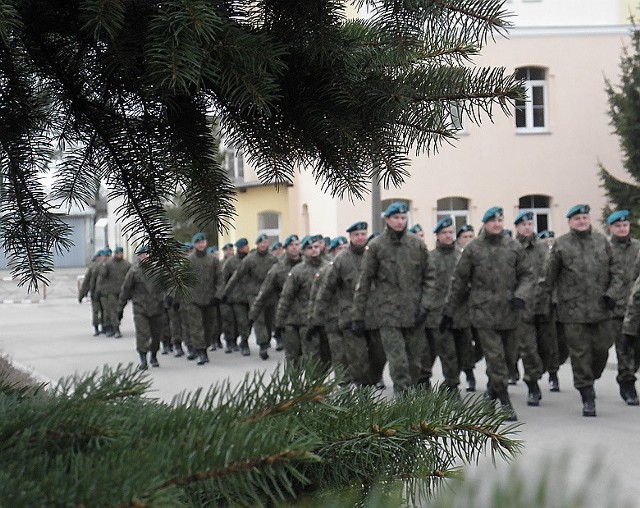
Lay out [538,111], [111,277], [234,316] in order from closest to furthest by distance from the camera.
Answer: [234,316]
[111,277]
[538,111]

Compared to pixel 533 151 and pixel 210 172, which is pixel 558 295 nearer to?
pixel 210 172

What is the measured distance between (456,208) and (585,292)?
17.5m

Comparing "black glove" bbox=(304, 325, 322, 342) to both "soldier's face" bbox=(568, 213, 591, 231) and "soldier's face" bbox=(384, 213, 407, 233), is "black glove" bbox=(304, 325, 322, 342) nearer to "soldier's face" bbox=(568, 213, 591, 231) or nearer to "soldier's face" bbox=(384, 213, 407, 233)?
"soldier's face" bbox=(384, 213, 407, 233)

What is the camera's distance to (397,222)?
10422 millimetres

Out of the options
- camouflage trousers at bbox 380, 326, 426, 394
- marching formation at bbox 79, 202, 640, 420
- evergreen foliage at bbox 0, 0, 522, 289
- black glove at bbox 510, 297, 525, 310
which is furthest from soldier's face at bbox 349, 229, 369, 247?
evergreen foliage at bbox 0, 0, 522, 289

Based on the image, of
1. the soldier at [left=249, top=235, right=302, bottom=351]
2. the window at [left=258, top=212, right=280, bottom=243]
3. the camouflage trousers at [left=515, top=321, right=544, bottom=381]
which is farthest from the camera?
the window at [left=258, top=212, right=280, bottom=243]

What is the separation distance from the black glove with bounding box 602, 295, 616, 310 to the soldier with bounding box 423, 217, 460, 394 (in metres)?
1.65

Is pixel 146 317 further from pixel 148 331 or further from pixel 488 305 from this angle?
pixel 488 305

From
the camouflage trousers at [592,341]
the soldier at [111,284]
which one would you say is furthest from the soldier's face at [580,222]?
the soldier at [111,284]

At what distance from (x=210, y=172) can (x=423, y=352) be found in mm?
10198

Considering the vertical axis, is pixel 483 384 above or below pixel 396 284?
below

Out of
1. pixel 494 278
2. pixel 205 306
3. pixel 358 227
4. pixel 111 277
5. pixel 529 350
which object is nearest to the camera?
pixel 494 278

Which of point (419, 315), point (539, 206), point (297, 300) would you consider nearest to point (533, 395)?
point (419, 315)

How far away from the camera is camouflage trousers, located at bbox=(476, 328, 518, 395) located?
978 cm
